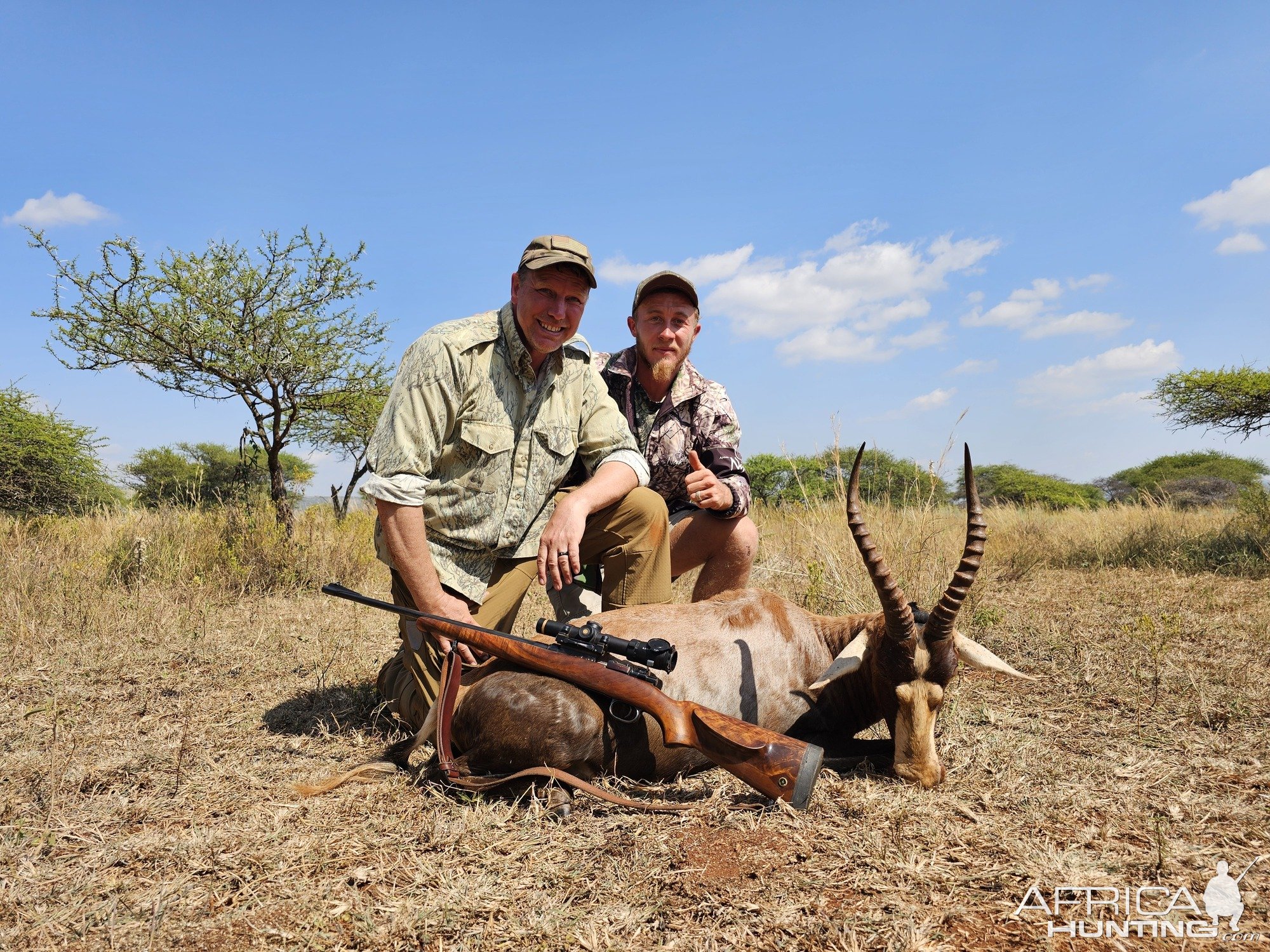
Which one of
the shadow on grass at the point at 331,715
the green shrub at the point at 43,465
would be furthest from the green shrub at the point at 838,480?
the green shrub at the point at 43,465

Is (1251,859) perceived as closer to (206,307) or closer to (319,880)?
(319,880)

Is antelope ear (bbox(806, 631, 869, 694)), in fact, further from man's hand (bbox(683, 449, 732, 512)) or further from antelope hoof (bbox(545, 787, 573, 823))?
man's hand (bbox(683, 449, 732, 512))

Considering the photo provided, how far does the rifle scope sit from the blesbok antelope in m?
0.20

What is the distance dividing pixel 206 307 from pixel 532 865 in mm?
8497

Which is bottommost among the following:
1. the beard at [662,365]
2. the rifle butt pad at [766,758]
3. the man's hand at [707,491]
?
the rifle butt pad at [766,758]

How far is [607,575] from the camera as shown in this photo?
4.61 m

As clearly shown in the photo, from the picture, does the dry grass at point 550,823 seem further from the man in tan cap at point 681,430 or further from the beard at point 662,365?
the beard at point 662,365

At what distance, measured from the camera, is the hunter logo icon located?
2.31m

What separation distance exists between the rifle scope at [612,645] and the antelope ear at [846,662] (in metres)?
0.74

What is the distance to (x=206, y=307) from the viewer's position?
8891 millimetres

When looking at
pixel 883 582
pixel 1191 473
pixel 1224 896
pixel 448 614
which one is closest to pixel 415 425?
pixel 448 614

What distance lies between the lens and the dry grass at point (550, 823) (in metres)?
2.32

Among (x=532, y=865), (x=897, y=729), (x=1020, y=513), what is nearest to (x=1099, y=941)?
(x=897, y=729)

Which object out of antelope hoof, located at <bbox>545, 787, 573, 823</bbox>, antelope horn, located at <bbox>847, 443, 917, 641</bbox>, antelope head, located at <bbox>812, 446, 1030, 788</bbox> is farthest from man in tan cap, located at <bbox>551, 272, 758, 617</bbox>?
antelope hoof, located at <bbox>545, 787, 573, 823</bbox>
